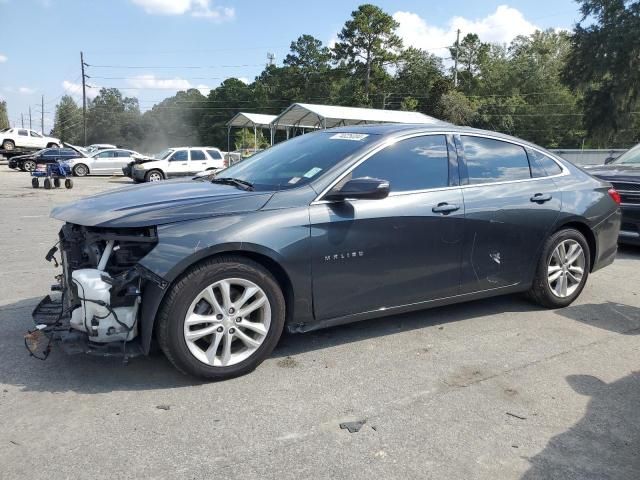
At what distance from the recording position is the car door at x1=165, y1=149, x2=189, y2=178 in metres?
24.3

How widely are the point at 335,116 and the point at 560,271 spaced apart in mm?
27819

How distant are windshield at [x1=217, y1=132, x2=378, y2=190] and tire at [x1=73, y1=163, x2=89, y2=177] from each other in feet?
85.3

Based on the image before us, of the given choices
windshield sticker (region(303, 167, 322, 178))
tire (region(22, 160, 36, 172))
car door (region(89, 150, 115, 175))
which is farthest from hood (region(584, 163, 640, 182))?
tire (region(22, 160, 36, 172))

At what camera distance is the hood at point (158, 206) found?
316 centimetres

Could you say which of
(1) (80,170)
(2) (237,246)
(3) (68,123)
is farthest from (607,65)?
(3) (68,123)

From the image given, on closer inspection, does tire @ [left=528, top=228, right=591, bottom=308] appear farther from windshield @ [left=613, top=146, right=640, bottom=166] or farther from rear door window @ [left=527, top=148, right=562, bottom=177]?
windshield @ [left=613, top=146, right=640, bottom=166]

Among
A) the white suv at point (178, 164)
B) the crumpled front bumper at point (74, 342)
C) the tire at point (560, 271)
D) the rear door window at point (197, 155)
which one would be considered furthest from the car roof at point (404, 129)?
the rear door window at point (197, 155)

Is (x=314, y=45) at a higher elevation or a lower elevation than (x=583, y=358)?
higher

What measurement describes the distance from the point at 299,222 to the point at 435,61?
77268mm

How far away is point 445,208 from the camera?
398cm

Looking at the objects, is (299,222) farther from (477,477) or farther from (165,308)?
(477,477)

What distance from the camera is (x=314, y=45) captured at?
83312mm

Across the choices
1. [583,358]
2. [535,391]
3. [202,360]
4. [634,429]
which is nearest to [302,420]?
[202,360]

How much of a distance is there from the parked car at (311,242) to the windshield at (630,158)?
459 cm
